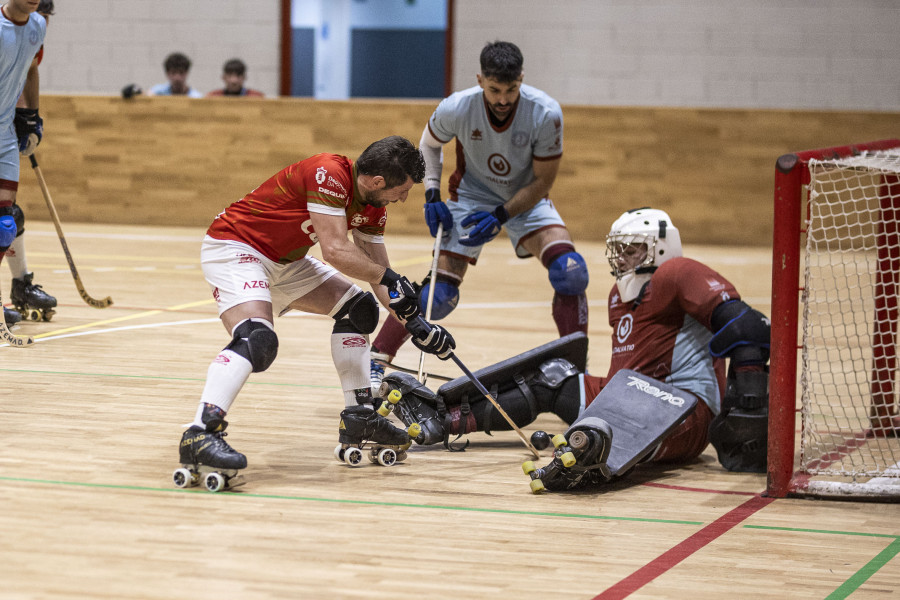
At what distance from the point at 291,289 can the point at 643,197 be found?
826cm

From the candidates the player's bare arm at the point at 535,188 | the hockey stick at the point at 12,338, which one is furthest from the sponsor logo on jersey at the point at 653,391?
the hockey stick at the point at 12,338

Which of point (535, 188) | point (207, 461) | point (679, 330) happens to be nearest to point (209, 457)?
point (207, 461)

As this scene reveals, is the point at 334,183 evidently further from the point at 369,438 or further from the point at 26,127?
the point at 26,127

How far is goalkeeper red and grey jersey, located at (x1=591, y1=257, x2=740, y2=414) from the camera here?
4.25 m

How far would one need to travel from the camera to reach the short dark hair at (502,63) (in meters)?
5.24

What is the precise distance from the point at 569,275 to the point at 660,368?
1191 mm

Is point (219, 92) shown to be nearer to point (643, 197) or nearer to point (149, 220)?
point (149, 220)

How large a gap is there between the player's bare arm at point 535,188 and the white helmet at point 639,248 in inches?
44.3

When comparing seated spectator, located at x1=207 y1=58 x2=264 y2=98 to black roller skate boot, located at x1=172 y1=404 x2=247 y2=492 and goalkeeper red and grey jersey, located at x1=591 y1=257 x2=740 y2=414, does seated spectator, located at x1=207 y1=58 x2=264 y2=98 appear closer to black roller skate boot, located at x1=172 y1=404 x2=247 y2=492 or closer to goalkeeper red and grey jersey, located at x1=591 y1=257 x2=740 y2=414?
goalkeeper red and grey jersey, located at x1=591 y1=257 x2=740 y2=414

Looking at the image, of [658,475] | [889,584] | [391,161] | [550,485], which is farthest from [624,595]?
[391,161]

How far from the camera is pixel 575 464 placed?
3.80 meters

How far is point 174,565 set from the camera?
117 inches

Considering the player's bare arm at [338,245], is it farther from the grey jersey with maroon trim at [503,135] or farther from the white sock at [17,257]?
the white sock at [17,257]

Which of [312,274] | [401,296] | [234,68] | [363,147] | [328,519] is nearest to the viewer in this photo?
[328,519]
